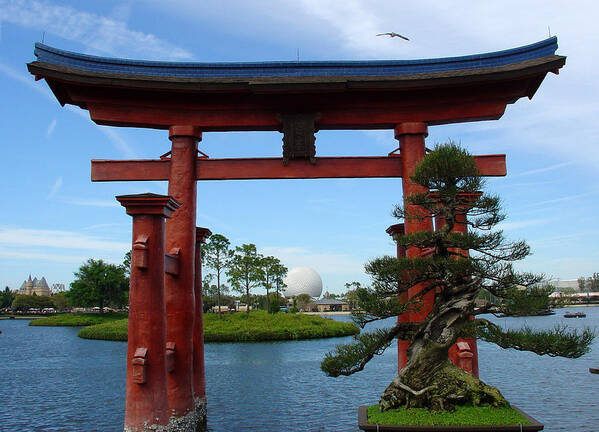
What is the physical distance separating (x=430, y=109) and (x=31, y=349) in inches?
1400

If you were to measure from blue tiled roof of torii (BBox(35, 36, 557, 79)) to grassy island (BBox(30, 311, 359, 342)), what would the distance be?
2900 centimetres

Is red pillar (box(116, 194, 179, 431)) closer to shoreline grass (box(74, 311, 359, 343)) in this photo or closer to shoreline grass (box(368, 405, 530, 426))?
shoreline grass (box(368, 405, 530, 426))

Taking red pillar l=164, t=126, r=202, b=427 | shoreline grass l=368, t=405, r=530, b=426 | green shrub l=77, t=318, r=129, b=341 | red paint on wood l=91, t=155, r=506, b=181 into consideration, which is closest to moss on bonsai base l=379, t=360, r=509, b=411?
shoreline grass l=368, t=405, r=530, b=426

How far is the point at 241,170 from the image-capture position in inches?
429

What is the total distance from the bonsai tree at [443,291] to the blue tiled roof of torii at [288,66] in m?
3.44

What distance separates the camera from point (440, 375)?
8.45 metres

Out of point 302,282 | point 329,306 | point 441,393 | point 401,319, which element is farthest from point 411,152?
point 329,306

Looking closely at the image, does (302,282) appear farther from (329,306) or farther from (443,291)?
(443,291)

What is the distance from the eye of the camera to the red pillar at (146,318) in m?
8.19

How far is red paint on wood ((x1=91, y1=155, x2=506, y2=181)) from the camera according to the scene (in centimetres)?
1079

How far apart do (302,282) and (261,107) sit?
7703 cm

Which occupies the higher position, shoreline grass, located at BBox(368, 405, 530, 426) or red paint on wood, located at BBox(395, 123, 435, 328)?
red paint on wood, located at BBox(395, 123, 435, 328)

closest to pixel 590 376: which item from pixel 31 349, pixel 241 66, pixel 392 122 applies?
pixel 392 122

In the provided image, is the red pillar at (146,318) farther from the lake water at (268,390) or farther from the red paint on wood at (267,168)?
the lake water at (268,390)
